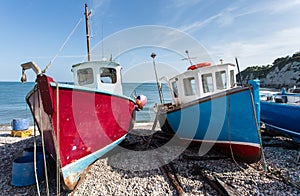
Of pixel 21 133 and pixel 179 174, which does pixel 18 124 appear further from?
pixel 179 174

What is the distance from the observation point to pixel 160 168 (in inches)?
207

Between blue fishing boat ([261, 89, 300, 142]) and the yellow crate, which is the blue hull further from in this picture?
the yellow crate

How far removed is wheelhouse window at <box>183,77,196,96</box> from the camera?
22.8ft

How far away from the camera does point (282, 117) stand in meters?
7.04

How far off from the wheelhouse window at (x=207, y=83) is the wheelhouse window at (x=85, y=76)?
4105mm

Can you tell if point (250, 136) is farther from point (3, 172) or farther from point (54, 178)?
point (3, 172)

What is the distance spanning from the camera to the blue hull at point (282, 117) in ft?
20.9

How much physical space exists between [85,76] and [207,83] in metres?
4.52

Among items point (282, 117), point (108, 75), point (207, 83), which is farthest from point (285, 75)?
point (108, 75)

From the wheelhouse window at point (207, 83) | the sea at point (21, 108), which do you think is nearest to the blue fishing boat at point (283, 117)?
the wheelhouse window at point (207, 83)

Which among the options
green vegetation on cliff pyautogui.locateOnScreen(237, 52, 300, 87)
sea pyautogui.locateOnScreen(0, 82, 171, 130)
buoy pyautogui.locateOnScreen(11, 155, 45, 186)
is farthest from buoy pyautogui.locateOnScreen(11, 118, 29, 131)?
green vegetation on cliff pyautogui.locateOnScreen(237, 52, 300, 87)

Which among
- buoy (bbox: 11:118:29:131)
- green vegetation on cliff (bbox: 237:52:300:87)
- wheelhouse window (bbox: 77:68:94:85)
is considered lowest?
buoy (bbox: 11:118:29:131)

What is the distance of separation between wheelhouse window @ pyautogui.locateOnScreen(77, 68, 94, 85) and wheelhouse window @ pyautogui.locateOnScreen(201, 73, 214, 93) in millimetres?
4105

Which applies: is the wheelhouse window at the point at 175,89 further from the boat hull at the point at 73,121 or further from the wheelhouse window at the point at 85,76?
the wheelhouse window at the point at 85,76
